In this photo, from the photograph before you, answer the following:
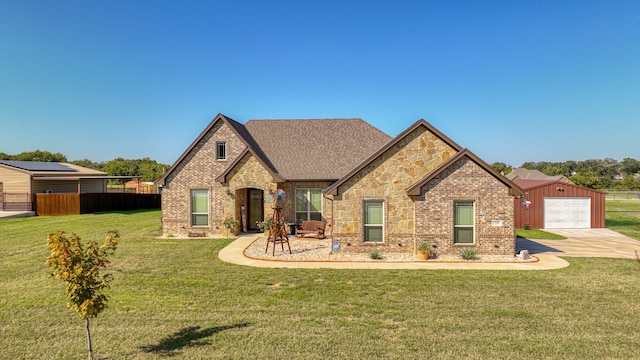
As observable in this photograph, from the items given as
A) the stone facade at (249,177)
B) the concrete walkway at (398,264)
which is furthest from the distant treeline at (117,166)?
the concrete walkway at (398,264)

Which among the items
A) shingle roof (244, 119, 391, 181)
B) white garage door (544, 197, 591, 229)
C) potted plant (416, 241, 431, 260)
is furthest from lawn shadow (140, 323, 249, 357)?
white garage door (544, 197, 591, 229)

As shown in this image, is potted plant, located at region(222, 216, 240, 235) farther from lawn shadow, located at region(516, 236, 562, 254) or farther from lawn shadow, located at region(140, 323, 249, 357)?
lawn shadow, located at region(516, 236, 562, 254)

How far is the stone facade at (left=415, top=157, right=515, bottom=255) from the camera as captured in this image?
48.0ft

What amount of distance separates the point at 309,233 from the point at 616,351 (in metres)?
14.4

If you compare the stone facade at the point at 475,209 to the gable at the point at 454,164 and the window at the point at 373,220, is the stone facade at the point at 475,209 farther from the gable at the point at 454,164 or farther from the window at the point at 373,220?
the window at the point at 373,220

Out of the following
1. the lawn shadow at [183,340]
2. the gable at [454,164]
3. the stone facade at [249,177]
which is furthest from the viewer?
the stone facade at [249,177]

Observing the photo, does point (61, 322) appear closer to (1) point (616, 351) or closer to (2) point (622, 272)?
(1) point (616, 351)

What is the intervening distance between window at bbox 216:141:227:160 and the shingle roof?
10.2 feet

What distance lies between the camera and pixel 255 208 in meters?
22.8

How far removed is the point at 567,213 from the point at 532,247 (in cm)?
1143

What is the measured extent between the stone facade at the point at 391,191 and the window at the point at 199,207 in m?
9.36

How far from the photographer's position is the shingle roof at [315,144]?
22.1 m

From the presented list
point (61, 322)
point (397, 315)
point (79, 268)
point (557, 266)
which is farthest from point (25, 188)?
point (557, 266)

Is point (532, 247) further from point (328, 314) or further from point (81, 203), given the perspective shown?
point (81, 203)
